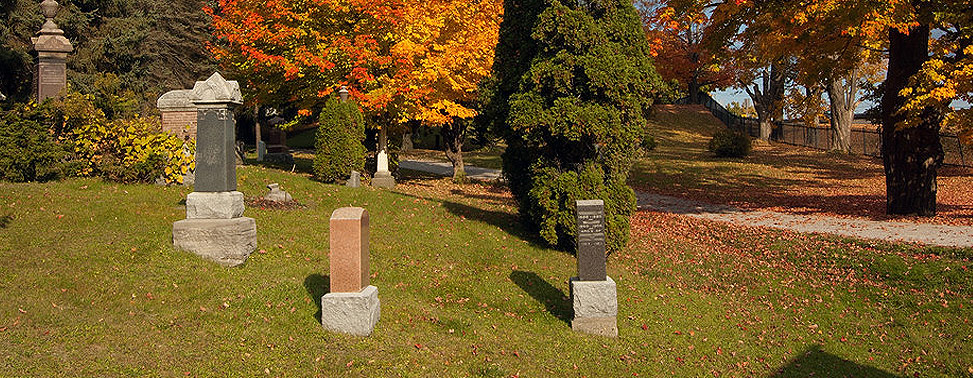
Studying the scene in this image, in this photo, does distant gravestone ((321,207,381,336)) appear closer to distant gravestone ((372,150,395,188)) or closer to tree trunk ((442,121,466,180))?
distant gravestone ((372,150,395,188))

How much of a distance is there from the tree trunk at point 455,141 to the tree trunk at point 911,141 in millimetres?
13289

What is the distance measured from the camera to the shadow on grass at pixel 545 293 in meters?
9.14

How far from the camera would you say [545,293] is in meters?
9.81

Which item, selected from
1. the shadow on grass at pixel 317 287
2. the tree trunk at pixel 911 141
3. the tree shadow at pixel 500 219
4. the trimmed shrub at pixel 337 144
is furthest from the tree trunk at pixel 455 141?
the shadow on grass at pixel 317 287

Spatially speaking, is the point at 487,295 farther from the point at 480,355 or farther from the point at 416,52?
the point at 416,52

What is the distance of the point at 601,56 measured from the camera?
39.1 feet

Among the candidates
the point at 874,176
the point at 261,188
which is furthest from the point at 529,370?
the point at 874,176

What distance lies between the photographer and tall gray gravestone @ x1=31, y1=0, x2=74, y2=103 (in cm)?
1528

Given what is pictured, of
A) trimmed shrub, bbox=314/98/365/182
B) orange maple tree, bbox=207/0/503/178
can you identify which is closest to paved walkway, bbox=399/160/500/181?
orange maple tree, bbox=207/0/503/178

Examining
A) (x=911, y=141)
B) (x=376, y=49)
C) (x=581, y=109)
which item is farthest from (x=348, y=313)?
(x=911, y=141)

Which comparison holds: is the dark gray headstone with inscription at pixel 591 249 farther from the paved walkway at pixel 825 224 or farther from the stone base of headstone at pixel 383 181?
the stone base of headstone at pixel 383 181

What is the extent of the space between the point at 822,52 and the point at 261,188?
15714 mm

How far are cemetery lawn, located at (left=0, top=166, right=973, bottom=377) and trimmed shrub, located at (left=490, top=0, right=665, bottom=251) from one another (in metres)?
1.03

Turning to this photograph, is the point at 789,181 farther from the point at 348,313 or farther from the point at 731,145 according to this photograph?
the point at 348,313
